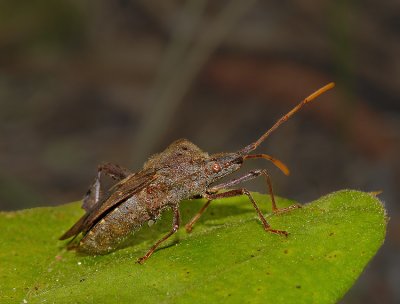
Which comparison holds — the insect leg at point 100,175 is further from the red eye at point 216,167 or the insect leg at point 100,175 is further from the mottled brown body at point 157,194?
the red eye at point 216,167

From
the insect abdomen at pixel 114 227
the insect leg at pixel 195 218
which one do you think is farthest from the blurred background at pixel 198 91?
the insect abdomen at pixel 114 227

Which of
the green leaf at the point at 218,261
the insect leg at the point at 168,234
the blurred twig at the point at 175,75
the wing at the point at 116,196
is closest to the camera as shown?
the green leaf at the point at 218,261

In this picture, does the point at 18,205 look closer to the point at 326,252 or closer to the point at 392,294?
the point at 392,294

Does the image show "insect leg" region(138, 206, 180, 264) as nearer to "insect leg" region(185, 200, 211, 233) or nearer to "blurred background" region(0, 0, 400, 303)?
"insect leg" region(185, 200, 211, 233)

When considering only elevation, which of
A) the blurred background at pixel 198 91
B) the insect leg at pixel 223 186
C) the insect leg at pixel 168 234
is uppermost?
the insect leg at pixel 223 186

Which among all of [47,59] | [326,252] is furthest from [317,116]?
[326,252]

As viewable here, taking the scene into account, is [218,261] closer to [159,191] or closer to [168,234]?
[168,234]

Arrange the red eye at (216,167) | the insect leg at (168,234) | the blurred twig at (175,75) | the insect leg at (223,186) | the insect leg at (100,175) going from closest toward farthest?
1. the insect leg at (168,234)
2. the insect leg at (223,186)
3. the red eye at (216,167)
4. the insect leg at (100,175)
5. the blurred twig at (175,75)

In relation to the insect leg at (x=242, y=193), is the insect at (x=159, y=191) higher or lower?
lower
